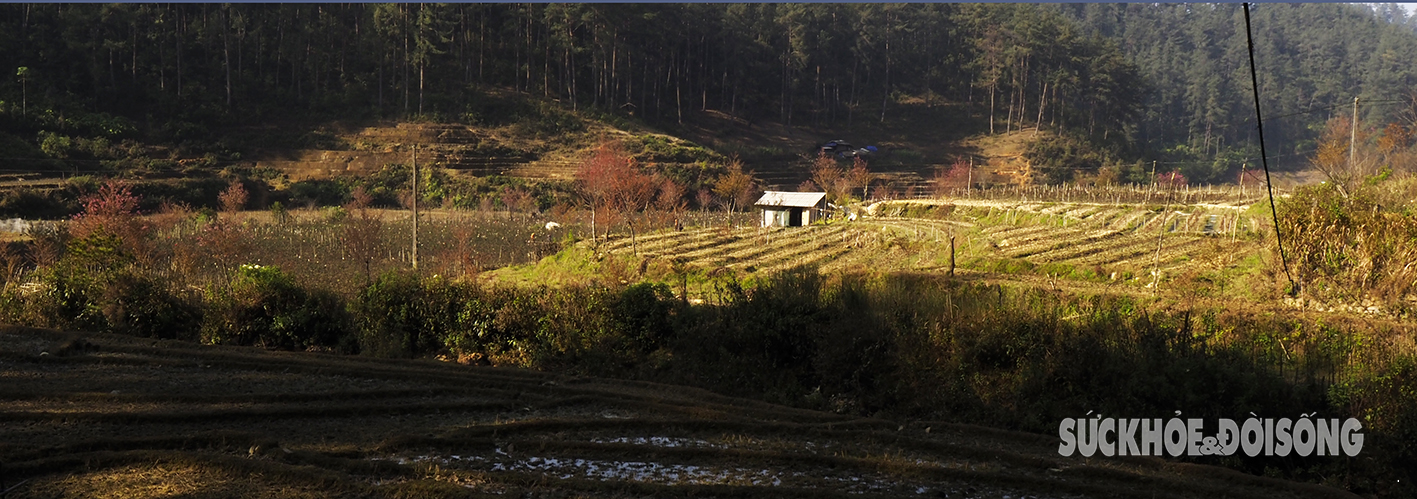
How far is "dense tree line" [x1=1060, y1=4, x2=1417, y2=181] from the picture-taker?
8106cm

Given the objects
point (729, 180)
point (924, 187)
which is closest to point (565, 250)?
point (729, 180)

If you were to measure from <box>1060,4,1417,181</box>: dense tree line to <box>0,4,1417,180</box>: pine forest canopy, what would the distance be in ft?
1.07

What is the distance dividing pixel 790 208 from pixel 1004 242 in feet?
36.2

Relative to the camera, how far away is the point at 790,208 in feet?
106

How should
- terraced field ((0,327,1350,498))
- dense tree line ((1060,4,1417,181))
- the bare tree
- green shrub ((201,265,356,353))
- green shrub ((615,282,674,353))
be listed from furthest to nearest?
dense tree line ((1060,4,1417,181))
the bare tree
green shrub ((201,265,356,353))
green shrub ((615,282,674,353))
terraced field ((0,327,1350,498))

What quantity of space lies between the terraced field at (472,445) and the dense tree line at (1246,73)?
72.8 m

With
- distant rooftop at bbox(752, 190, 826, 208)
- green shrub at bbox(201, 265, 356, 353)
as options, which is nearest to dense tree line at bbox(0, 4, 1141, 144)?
distant rooftop at bbox(752, 190, 826, 208)

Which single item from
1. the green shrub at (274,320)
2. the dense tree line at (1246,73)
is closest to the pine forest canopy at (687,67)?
the dense tree line at (1246,73)

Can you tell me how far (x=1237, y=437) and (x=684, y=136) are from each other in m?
54.5

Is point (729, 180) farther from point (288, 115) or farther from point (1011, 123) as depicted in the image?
point (1011, 123)

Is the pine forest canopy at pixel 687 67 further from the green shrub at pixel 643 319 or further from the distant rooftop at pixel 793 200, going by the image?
the green shrub at pixel 643 319

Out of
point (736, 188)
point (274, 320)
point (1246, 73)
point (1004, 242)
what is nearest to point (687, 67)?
point (736, 188)

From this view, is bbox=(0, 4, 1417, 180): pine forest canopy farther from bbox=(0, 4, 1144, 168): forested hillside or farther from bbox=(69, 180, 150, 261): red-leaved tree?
bbox=(69, 180, 150, 261): red-leaved tree

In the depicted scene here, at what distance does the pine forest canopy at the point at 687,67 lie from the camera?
167 ft
